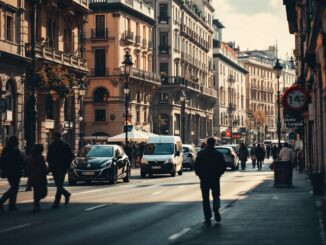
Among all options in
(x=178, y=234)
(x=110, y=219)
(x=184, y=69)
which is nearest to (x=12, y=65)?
(x=110, y=219)

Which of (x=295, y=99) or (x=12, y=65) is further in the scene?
(x=12, y=65)

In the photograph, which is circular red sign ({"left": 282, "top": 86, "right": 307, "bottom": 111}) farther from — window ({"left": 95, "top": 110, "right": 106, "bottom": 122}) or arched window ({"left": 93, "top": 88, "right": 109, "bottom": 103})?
window ({"left": 95, "top": 110, "right": 106, "bottom": 122})

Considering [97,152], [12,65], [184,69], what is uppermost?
[184,69]

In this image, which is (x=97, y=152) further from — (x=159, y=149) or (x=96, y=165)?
(x=159, y=149)

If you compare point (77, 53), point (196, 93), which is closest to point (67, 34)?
point (77, 53)

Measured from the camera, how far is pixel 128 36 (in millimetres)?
77625

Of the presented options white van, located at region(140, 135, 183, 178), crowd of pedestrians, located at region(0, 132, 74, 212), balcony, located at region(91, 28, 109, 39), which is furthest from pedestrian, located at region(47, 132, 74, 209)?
balcony, located at region(91, 28, 109, 39)

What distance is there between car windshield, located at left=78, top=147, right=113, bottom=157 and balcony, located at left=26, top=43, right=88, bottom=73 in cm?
1839

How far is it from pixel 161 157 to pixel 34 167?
2077 centimetres

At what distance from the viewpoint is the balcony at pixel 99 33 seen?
252ft

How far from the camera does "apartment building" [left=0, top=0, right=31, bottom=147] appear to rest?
142ft

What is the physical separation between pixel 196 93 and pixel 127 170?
72.2m

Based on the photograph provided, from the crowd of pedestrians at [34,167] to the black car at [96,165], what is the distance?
10.5m

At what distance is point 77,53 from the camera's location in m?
57.8
